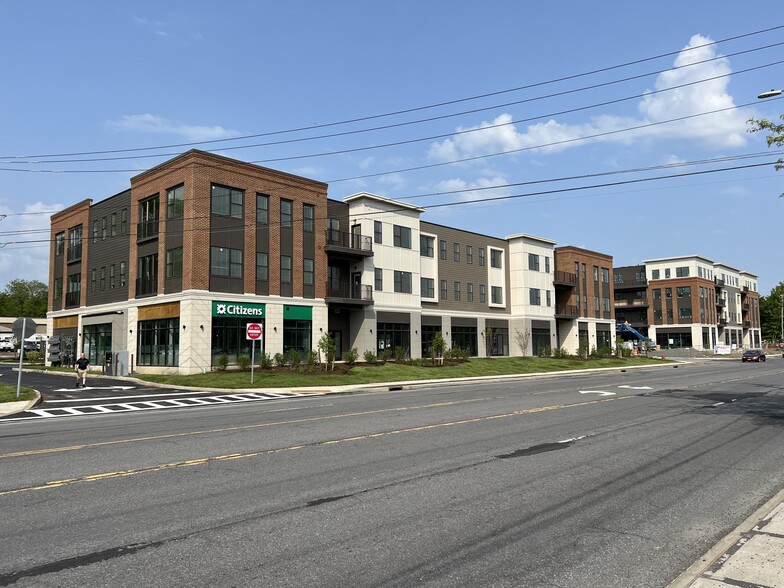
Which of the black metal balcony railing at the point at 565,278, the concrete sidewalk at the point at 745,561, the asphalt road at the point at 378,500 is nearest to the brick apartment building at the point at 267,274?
the black metal balcony railing at the point at 565,278

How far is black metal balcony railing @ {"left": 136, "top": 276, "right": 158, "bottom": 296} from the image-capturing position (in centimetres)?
3702

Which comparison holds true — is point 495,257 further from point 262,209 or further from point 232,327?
point 232,327

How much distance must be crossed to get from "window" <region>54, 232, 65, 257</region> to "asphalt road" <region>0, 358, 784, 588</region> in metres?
41.6

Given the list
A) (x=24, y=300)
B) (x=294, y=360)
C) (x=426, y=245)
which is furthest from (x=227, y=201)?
(x=24, y=300)

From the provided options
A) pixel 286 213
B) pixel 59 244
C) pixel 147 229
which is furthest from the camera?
pixel 59 244

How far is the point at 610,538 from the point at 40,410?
1879cm

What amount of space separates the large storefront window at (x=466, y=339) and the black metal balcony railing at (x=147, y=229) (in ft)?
88.8

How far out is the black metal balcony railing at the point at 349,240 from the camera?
42.6 meters

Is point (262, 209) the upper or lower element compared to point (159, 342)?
upper

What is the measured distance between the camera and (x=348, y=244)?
43625 mm

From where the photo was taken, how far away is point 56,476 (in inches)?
328

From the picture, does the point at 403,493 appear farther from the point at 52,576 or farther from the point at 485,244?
the point at 485,244

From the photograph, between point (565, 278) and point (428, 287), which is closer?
point (428, 287)

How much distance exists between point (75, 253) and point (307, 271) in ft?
70.0
